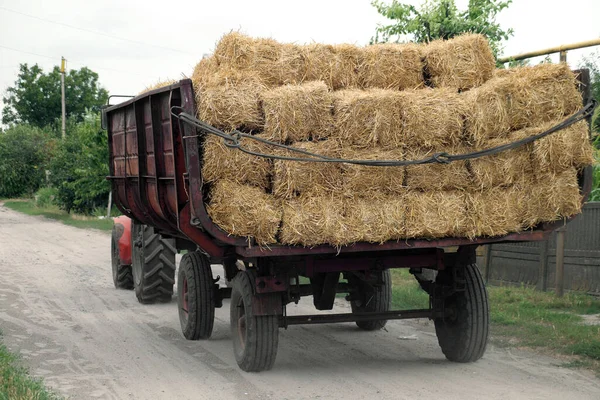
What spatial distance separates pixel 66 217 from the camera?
3288 cm

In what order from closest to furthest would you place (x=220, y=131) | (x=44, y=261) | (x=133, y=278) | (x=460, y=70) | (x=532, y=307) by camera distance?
1. (x=220, y=131)
2. (x=460, y=70)
3. (x=532, y=307)
4. (x=133, y=278)
5. (x=44, y=261)

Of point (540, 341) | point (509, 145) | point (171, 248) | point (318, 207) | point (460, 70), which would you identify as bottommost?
point (540, 341)

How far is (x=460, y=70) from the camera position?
314 inches

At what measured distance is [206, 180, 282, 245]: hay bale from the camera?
7039 millimetres

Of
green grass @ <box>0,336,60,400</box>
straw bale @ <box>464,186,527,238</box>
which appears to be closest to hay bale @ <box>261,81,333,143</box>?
straw bale @ <box>464,186,527,238</box>

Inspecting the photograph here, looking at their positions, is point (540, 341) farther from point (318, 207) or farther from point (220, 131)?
point (220, 131)

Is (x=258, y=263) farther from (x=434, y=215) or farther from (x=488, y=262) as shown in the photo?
(x=488, y=262)

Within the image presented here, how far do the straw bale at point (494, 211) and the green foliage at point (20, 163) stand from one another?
4842cm

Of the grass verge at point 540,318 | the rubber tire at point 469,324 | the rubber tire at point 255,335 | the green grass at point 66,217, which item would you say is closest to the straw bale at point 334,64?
the rubber tire at point 255,335

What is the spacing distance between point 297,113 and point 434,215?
1.44 meters

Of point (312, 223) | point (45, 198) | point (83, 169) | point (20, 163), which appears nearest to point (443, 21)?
point (312, 223)

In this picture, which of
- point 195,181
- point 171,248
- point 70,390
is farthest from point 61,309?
point 195,181

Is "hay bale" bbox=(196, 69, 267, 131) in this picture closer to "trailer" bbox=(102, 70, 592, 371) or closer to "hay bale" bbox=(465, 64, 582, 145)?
"trailer" bbox=(102, 70, 592, 371)

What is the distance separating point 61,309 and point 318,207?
19.6 feet
